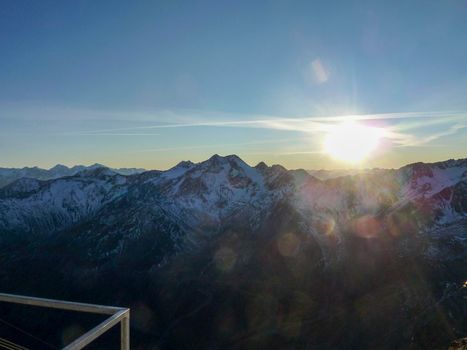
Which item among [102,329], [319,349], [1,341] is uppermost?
[102,329]

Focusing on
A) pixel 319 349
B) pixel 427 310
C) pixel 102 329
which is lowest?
pixel 319 349

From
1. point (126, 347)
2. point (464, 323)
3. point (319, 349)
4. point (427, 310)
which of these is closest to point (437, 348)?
point (464, 323)

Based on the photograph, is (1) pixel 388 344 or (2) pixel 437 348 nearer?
(2) pixel 437 348

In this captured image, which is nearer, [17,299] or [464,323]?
[17,299]

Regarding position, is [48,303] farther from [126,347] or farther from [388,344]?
[388,344]

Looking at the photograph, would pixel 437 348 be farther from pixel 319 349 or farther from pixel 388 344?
pixel 319 349

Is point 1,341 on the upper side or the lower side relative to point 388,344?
upper

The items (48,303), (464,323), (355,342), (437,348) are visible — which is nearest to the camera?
(48,303)

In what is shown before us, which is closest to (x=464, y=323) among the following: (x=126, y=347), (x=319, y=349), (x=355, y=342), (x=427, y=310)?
(x=427, y=310)

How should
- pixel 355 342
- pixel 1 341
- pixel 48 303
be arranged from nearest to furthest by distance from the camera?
pixel 48 303 → pixel 1 341 → pixel 355 342
